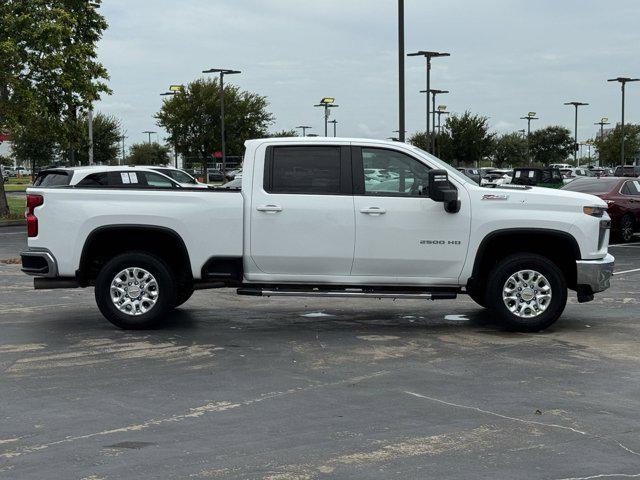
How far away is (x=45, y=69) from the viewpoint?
30.3m

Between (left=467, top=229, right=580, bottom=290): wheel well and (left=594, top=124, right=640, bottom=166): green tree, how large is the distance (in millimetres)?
88250

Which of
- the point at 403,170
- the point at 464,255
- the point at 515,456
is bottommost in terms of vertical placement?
the point at 515,456

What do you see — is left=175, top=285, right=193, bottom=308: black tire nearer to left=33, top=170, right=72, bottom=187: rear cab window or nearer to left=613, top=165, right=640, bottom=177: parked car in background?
left=33, top=170, right=72, bottom=187: rear cab window

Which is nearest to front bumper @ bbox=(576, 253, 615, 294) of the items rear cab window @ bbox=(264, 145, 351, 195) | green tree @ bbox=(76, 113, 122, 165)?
rear cab window @ bbox=(264, 145, 351, 195)

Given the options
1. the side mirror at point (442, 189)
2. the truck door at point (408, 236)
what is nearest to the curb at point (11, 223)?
the truck door at point (408, 236)

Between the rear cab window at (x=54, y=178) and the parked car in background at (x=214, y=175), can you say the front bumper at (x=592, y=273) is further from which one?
the parked car in background at (x=214, y=175)

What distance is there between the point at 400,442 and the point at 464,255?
4063 mm

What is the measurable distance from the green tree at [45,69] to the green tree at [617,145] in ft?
238

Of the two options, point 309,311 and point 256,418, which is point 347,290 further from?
point 256,418

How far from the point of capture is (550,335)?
9305 millimetres

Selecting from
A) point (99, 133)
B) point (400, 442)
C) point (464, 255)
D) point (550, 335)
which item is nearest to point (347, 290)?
point (464, 255)

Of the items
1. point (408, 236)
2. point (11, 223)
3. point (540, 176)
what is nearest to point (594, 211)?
point (408, 236)

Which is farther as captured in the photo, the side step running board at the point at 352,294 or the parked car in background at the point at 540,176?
the parked car in background at the point at 540,176

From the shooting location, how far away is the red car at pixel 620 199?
21141 mm
